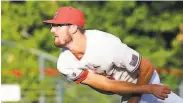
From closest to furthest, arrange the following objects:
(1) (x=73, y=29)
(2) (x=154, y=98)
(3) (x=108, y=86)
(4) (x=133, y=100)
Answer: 1. (1) (x=73, y=29)
2. (3) (x=108, y=86)
3. (4) (x=133, y=100)
4. (2) (x=154, y=98)

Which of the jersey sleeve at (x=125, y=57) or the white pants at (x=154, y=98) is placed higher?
the jersey sleeve at (x=125, y=57)

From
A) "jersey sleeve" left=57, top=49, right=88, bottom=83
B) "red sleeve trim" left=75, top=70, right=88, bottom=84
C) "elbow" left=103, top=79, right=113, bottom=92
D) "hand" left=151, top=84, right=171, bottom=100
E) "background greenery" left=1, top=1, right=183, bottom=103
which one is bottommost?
"hand" left=151, top=84, right=171, bottom=100

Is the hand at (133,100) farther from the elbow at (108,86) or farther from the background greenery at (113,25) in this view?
the background greenery at (113,25)

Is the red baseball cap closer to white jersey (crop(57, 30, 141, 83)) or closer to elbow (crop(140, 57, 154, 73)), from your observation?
white jersey (crop(57, 30, 141, 83))

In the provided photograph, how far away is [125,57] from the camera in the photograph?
17.3 feet

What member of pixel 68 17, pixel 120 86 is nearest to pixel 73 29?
pixel 68 17

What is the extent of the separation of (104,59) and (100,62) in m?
0.04

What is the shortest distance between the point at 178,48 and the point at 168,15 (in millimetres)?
626

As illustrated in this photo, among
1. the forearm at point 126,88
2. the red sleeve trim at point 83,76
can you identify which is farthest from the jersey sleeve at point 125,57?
the red sleeve trim at point 83,76

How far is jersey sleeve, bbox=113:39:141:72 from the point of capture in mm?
5219


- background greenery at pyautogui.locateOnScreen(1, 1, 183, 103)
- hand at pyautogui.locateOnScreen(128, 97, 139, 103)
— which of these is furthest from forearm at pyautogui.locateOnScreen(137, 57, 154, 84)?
background greenery at pyautogui.locateOnScreen(1, 1, 183, 103)

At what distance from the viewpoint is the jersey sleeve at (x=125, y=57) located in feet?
17.1

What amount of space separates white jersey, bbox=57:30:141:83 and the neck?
1.0 inches

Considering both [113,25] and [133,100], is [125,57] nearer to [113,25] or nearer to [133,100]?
[133,100]
